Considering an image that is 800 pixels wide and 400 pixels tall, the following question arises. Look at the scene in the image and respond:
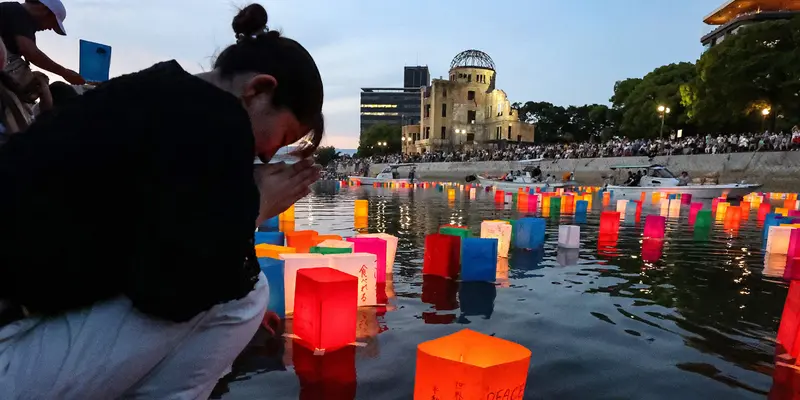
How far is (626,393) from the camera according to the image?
10.5ft

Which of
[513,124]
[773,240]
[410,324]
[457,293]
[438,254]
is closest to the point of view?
[410,324]

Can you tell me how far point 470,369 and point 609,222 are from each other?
8515mm

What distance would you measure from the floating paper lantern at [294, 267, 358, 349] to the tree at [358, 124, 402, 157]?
99776mm

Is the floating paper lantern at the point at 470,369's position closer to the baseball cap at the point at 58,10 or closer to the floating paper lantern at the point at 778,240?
the baseball cap at the point at 58,10

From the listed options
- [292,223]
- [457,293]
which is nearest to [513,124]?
[292,223]

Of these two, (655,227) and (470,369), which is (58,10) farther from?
(655,227)

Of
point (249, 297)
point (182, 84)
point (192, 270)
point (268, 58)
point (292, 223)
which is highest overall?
point (268, 58)

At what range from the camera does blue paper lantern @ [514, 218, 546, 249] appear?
7988mm

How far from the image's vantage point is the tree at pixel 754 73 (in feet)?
101

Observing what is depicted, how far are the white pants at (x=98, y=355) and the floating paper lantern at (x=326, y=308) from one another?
2.05 metres

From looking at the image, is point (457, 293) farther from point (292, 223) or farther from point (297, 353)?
point (292, 223)

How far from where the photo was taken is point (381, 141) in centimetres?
10388

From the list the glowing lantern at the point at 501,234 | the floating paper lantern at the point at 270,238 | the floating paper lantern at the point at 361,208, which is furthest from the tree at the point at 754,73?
the floating paper lantern at the point at 270,238

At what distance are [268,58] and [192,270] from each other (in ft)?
2.15
